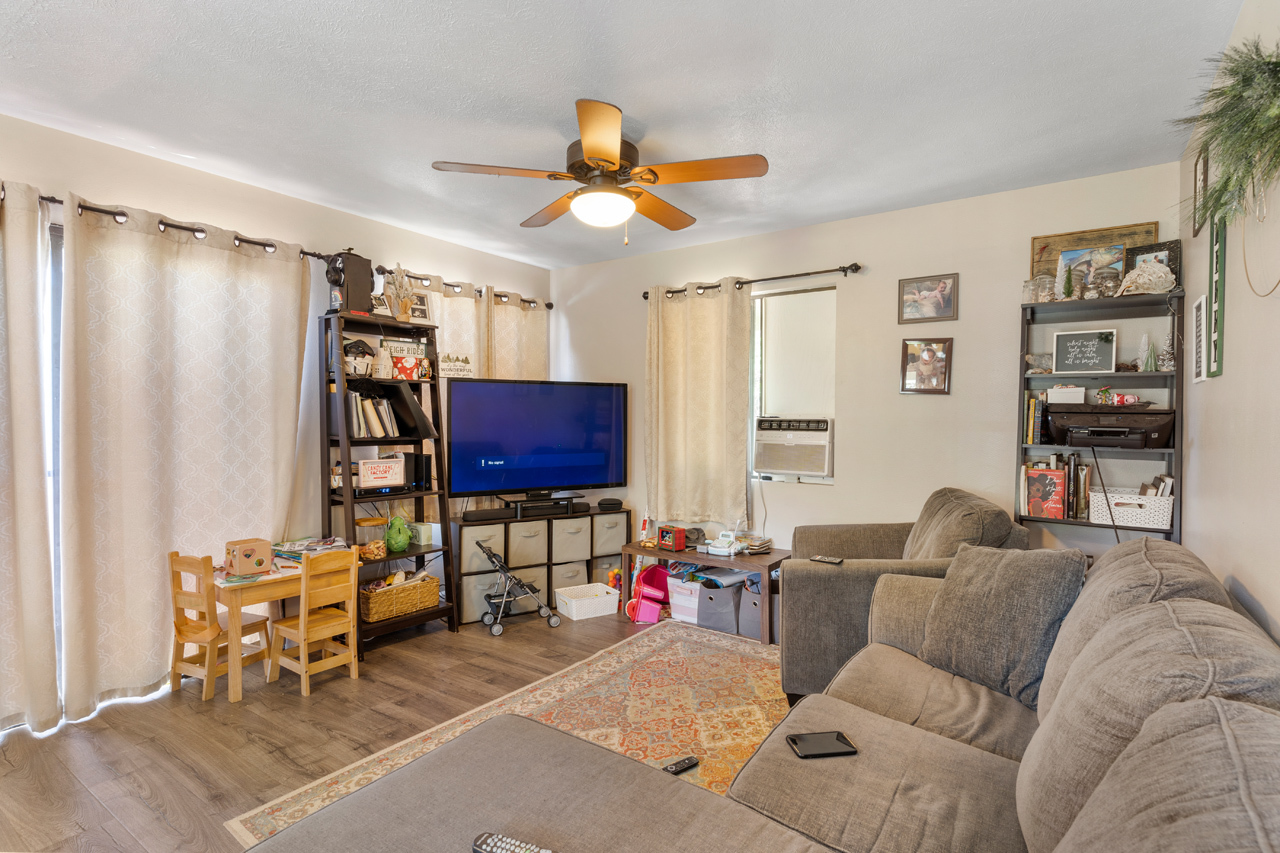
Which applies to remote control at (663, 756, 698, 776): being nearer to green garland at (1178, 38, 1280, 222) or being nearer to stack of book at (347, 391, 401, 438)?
green garland at (1178, 38, 1280, 222)

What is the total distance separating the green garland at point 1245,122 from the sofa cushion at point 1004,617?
1092 mm

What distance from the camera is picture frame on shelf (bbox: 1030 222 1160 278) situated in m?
2.93

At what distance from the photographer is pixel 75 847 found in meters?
1.85

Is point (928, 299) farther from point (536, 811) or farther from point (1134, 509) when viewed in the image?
point (536, 811)

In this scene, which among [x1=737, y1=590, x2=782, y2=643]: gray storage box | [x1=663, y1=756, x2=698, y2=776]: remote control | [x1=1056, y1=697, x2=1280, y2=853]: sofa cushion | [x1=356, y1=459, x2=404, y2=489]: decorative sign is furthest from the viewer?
[x1=737, y1=590, x2=782, y2=643]: gray storage box

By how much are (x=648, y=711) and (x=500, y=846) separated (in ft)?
5.59

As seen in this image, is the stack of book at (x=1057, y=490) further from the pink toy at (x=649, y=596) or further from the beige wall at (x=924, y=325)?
the pink toy at (x=649, y=596)

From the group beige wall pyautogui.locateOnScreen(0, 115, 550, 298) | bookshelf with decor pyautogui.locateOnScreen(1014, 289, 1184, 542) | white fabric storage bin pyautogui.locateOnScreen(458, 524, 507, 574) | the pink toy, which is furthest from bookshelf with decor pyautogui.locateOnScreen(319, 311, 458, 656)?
bookshelf with decor pyautogui.locateOnScreen(1014, 289, 1184, 542)

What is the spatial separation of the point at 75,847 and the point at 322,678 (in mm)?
1216

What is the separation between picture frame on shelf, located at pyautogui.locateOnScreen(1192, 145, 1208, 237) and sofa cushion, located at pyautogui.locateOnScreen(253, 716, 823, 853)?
1616 mm

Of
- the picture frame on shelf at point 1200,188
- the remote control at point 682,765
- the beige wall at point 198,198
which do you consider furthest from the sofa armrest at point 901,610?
the beige wall at point 198,198

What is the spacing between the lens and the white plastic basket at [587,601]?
397 cm

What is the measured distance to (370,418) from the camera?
3506 millimetres

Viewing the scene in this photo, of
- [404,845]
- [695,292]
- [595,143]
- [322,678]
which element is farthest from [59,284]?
[695,292]
